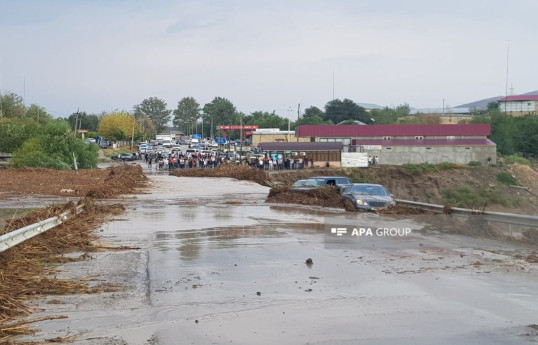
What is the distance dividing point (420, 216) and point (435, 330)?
15.7 meters

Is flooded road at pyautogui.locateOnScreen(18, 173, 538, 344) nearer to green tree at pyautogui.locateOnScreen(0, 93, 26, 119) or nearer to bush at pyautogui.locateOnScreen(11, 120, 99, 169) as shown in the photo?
bush at pyautogui.locateOnScreen(11, 120, 99, 169)

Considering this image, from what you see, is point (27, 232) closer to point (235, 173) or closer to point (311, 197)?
point (311, 197)

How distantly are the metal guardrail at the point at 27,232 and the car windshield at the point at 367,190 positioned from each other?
1213cm

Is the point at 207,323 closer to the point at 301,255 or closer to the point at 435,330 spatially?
the point at 435,330

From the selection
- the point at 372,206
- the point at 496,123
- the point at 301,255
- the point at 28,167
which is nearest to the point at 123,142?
the point at 496,123

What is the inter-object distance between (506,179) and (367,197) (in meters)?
68.7

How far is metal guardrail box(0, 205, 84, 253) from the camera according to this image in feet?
35.2

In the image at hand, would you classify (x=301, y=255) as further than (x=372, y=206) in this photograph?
No

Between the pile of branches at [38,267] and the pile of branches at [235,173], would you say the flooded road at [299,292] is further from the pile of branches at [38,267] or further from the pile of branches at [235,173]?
the pile of branches at [235,173]

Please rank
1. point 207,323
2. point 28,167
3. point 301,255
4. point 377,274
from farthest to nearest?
point 28,167
point 301,255
point 377,274
point 207,323

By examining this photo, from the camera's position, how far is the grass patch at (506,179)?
287 feet

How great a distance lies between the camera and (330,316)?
26.3ft

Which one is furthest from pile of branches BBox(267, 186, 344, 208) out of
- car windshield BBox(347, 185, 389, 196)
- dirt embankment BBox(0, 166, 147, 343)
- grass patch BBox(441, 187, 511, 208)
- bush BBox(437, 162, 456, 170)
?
bush BBox(437, 162, 456, 170)

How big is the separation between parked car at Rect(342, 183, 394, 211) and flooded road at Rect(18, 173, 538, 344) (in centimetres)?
753
